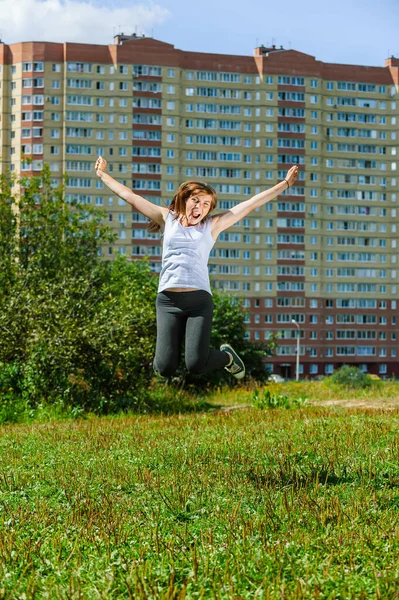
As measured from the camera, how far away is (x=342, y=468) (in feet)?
30.3

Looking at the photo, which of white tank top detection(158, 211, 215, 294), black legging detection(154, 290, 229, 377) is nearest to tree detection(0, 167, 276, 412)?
black legging detection(154, 290, 229, 377)

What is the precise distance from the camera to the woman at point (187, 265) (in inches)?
357

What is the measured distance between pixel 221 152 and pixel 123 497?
110138 mm

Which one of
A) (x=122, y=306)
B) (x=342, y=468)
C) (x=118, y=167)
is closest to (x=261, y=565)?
(x=342, y=468)

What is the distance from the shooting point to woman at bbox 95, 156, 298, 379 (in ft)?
29.8

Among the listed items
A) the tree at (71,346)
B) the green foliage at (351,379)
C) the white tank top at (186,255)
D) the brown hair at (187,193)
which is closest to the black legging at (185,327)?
the white tank top at (186,255)

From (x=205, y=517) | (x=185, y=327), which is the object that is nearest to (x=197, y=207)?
(x=185, y=327)

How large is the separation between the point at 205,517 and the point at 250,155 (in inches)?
4374

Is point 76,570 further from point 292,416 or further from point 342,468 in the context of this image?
point 292,416

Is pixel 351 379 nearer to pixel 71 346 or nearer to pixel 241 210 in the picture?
pixel 71 346

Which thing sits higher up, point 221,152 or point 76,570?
point 221,152

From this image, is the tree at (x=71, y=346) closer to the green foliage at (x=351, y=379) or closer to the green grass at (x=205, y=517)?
the green foliage at (x=351, y=379)

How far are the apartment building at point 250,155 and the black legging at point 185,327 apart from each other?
102 metres

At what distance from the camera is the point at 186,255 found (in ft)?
29.6
